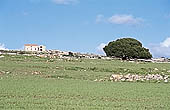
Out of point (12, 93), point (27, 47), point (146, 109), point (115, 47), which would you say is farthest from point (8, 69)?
point (27, 47)

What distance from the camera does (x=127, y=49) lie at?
93.9m

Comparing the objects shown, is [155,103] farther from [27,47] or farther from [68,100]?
[27,47]

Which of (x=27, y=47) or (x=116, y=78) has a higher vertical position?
(x=27, y=47)

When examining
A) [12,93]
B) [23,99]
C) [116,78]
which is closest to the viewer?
[23,99]

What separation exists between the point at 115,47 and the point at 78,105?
80296 millimetres

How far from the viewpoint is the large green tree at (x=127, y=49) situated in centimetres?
9412

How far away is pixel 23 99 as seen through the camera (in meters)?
18.1

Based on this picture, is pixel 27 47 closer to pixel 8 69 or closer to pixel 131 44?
pixel 131 44

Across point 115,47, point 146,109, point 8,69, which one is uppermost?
point 115,47

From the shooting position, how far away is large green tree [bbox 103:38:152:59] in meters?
94.1

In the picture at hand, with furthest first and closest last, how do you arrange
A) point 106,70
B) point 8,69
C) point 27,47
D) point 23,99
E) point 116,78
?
point 27,47 → point 106,70 → point 8,69 → point 116,78 → point 23,99

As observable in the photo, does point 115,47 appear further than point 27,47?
No

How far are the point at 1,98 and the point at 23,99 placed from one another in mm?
1279

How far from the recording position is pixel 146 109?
16.0 meters
